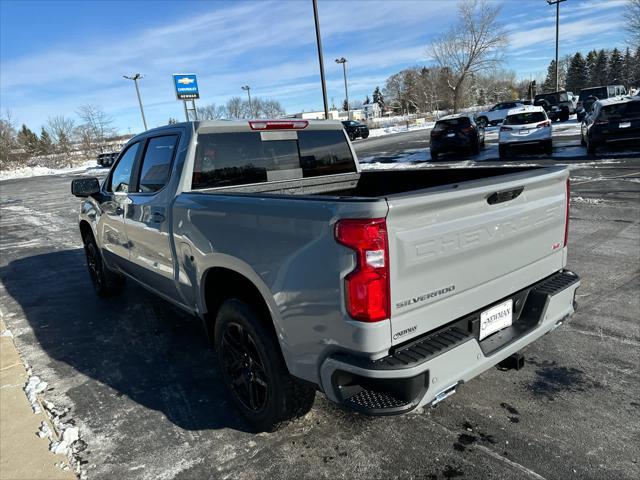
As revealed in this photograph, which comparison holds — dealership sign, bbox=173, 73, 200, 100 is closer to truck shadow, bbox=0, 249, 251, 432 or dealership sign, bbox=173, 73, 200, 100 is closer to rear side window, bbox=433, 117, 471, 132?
rear side window, bbox=433, 117, 471, 132

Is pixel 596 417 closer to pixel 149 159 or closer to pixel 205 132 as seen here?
pixel 205 132

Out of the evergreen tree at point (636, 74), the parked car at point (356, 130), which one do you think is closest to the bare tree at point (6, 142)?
the parked car at point (356, 130)

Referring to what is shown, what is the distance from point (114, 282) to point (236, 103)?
85434 mm

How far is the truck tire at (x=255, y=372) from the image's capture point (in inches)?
103

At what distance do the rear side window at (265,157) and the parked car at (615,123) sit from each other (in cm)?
1293

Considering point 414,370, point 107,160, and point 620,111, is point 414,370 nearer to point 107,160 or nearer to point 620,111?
point 107,160

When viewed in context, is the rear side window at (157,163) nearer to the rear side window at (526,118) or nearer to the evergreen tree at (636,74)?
the rear side window at (526,118)

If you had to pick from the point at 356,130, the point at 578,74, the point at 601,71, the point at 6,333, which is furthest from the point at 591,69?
the point at 6,333

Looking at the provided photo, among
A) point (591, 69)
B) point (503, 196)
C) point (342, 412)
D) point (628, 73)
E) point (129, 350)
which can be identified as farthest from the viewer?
point (591, 69)

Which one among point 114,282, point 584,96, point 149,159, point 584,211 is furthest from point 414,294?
point 584,96

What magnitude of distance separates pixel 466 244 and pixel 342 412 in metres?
1.51

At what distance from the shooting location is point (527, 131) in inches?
634

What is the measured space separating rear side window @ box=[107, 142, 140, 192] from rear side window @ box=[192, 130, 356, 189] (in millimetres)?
1199

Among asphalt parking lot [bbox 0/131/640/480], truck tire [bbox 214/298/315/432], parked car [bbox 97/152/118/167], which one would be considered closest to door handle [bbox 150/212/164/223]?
truck tire [bbox 214/298/315/432]
